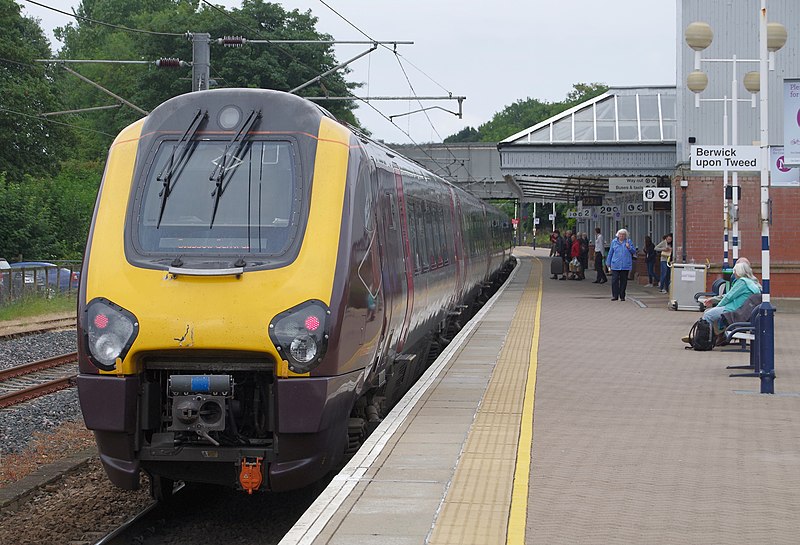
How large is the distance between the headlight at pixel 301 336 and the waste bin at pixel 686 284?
1718 centimetres

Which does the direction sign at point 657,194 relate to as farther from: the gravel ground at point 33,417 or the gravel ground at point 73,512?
the gravel ground at point 73,512

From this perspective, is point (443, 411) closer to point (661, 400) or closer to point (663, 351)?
point (661, 400)

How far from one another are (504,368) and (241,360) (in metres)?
6.35

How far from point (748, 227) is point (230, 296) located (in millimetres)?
21821

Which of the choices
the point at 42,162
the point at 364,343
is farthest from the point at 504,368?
the point at 42,162

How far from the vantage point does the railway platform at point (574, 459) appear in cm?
652

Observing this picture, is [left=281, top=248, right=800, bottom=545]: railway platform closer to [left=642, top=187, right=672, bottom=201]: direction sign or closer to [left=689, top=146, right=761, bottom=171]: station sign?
[left=689, top=146, right=761, bottom=171]: station sign

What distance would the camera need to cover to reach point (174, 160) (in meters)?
8.60

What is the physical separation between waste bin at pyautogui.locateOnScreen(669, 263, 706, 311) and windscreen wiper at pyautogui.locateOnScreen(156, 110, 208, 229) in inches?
659

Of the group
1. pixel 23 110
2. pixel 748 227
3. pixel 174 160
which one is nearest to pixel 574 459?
pixel 174 160

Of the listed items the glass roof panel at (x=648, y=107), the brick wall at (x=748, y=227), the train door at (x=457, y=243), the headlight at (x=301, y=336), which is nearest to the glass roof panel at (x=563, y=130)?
the glass roof panel at (x=648, y=107)

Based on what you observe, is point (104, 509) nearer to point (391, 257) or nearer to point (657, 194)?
point (391, 257)

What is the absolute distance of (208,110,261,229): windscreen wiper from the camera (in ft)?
27.9

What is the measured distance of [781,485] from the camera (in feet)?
25.1
